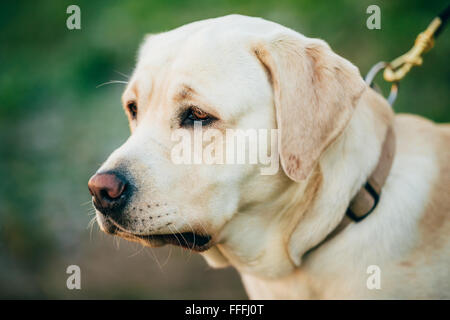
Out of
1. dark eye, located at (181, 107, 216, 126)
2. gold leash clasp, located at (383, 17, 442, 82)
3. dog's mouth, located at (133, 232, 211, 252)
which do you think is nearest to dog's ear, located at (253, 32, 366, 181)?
dark eye, located at (181, 107, 216, 126)

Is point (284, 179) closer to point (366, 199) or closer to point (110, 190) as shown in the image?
point (366, 199)

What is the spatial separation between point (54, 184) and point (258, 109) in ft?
13.6

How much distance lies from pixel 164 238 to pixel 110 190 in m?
0.35

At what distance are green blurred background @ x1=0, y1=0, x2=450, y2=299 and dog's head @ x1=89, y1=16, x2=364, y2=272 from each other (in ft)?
7.09

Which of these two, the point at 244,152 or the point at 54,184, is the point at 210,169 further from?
the point at 54,184

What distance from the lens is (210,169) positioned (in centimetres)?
185

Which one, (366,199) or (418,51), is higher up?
(418,51)

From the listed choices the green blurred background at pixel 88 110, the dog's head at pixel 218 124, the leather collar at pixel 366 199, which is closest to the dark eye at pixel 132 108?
the dog's head at pixel 218 124

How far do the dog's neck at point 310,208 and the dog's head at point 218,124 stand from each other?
91 mm

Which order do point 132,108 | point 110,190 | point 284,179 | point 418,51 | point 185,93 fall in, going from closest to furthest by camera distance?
point 110,190, point 185,93, point 284,179, point 132,108, point 418,51

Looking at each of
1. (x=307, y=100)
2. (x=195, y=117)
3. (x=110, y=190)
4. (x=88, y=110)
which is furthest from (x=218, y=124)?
(x=88, y=110)

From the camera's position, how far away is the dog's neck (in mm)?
1977

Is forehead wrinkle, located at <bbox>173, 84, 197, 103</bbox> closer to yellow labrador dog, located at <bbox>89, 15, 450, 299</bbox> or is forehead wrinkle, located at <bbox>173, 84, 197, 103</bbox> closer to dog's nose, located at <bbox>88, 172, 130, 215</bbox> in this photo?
yellow labrador dog, located at <bbox>89, 15, 450, 299</bbox>

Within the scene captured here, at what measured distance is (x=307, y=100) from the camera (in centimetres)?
186
